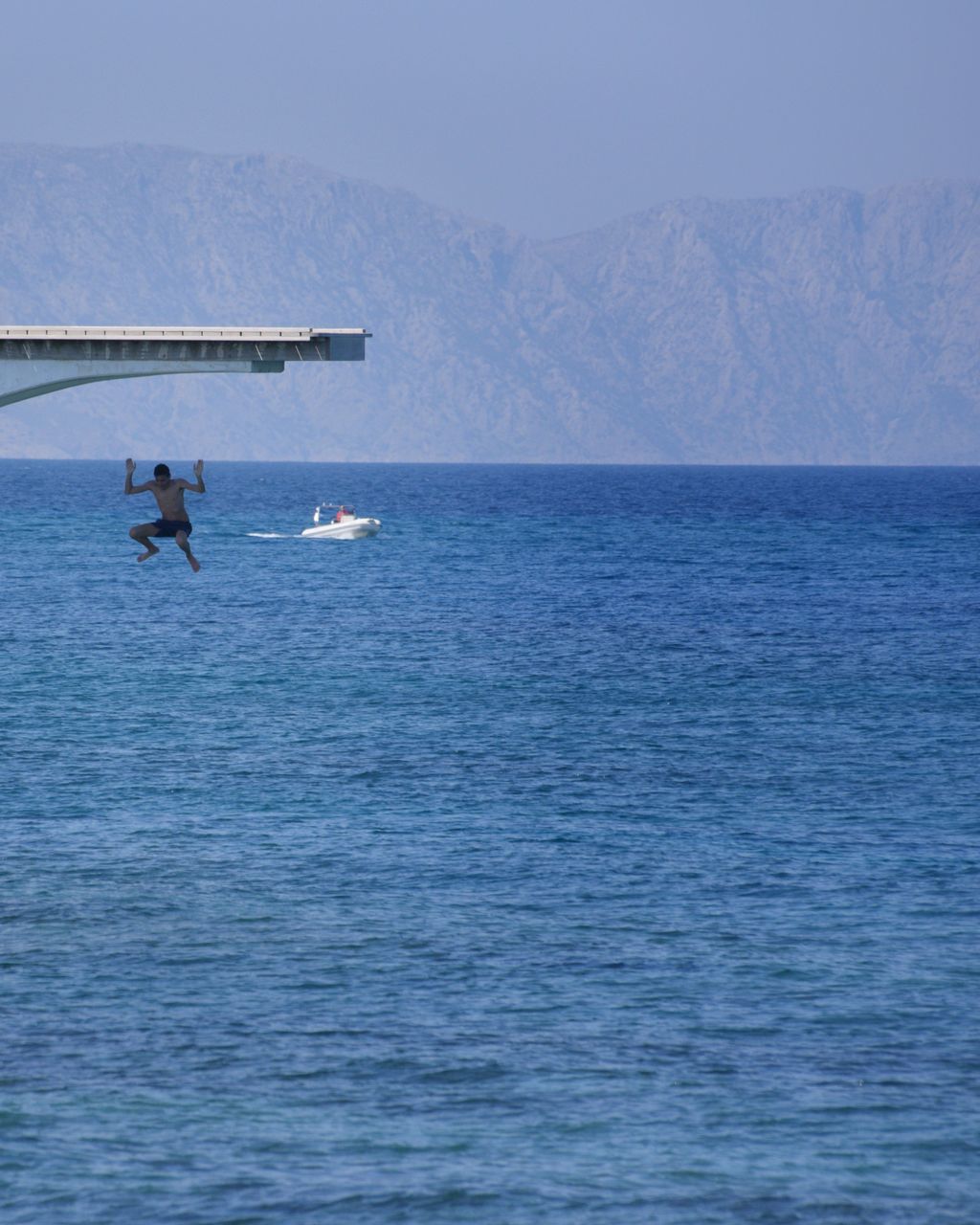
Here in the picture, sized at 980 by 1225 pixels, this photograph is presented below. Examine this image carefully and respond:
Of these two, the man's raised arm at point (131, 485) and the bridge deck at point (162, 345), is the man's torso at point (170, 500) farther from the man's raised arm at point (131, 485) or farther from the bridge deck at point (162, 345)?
the bridge deck at point (162, 345)

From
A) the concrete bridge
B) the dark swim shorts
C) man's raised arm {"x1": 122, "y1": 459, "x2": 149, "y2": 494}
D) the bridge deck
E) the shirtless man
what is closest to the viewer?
man's raised arm {"x1": 122, "y1": 459, "x2": 149, "y2": 494}

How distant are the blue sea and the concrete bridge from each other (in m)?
10.3

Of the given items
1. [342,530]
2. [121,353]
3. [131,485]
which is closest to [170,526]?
[131,485]

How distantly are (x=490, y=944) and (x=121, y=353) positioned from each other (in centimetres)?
2872

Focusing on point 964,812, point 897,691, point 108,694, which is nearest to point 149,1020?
point 964,812

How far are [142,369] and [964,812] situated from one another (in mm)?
26140

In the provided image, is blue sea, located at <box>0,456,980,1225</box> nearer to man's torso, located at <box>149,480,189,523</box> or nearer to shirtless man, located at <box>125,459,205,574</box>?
shirtless man, located at <box>125,459,205,574</box>

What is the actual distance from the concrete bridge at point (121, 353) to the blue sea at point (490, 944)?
1032 cm

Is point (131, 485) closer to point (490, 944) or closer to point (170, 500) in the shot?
point (170, 500)

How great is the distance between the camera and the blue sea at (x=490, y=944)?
23.8m

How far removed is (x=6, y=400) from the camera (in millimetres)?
55625

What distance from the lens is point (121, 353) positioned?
185 ft

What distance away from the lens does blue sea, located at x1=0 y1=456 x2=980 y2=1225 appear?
78.0 feet

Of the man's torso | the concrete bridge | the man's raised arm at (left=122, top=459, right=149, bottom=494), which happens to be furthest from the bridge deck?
the man's raised arm at (left=122, top=459, right=149, bottom=494)
